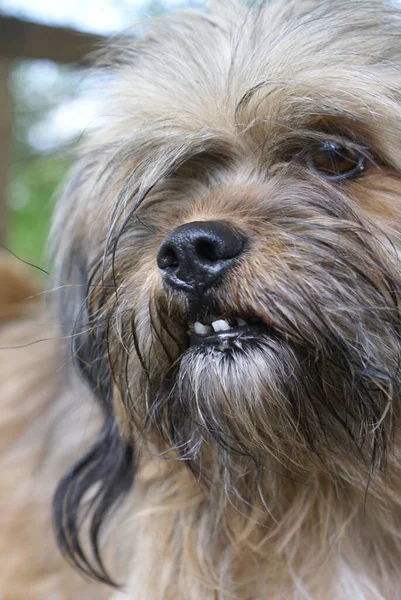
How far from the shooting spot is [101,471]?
4.32 feet

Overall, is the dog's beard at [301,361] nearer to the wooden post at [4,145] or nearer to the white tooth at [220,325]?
the white tooth at [220,325]

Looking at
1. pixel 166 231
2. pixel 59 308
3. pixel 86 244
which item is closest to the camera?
pixel 166 231

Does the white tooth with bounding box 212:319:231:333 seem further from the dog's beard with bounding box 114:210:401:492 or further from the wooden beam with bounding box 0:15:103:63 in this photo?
the wooden beam with bounding box 0:15:103:63

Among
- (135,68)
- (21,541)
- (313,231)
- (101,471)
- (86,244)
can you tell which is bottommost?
(21,541)

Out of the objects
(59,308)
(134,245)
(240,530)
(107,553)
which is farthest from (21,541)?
(134,245)

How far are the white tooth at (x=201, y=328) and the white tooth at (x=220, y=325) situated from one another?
0.01m

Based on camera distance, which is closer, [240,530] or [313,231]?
[313,231]

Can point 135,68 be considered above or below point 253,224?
above

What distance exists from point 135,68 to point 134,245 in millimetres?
346

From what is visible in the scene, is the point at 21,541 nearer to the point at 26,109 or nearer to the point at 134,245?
the point at 134,245

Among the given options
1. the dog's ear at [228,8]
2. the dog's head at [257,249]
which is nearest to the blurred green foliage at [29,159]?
the dog's ear at [228,8]

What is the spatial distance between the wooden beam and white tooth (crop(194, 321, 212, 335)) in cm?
135

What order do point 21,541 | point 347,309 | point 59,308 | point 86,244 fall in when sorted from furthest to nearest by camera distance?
point 21,541, point 59,308, point 86,244, point 347,309

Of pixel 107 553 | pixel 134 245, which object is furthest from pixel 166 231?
pixel 107 553
